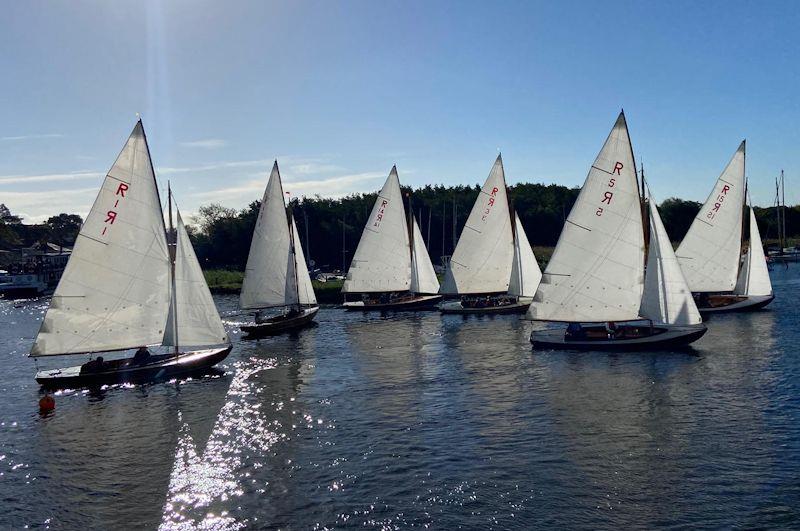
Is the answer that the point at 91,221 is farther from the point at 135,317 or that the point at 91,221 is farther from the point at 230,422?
the point at 230,422

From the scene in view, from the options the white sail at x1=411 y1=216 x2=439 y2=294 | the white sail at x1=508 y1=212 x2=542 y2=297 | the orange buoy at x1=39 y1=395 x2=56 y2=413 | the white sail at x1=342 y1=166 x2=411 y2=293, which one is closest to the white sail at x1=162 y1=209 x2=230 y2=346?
the orange buoy at x1=39 y1=395 x2=56 y2=413

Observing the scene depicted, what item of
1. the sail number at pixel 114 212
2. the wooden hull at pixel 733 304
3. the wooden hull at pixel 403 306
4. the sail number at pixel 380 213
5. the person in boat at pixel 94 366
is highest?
the sail number at pixel 380 213

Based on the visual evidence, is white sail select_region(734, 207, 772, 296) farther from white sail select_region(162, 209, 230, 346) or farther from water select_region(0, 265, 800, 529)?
white sail select_region(162, 209, 230, 346)

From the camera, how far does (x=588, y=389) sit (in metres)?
44.5

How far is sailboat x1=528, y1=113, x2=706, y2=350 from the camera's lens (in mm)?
54344

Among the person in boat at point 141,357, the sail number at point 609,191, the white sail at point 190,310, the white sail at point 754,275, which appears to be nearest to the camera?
the person in boat at point 141,357

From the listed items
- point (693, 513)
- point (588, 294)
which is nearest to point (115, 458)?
point (693, 513)

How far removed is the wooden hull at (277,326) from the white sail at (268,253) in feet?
8.99

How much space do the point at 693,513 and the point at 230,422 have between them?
83.2 feet

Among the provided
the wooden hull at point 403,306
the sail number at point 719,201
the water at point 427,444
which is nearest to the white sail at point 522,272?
the wooden hull at point 403,306

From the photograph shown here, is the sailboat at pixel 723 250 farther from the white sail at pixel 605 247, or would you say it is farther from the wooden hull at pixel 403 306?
the wooden hull at pixel 403 306

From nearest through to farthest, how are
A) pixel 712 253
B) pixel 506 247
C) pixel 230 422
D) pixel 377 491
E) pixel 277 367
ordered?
pixel 377 491
pixel 230 422
pixel 277 367
pixel 712 253
pixel 506 247

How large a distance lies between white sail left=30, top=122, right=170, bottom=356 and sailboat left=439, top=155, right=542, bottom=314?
1644 inches

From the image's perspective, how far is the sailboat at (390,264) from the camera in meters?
88.9
